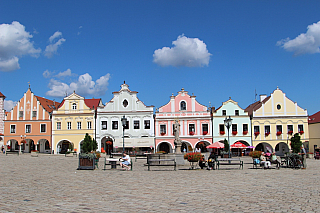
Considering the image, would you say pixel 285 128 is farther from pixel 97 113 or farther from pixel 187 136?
pixel 97 113

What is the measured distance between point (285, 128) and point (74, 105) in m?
33.8

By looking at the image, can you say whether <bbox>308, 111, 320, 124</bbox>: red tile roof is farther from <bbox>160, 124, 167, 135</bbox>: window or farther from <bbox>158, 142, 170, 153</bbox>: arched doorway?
<bbox>160, 124, 167, 135</bbox>: window

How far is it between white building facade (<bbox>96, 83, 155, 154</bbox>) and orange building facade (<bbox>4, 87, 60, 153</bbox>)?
29.7 ft

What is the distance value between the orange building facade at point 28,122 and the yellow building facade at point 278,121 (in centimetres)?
3332

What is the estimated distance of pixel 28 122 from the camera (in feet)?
168

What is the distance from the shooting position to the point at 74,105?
50.9 metres

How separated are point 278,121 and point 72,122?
3280 cm

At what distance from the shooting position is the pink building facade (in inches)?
1938

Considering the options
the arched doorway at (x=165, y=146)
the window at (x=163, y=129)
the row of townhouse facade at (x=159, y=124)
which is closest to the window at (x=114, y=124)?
the row of townhouse facade at (x=159, y=124)

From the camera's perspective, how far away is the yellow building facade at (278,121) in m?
48.8

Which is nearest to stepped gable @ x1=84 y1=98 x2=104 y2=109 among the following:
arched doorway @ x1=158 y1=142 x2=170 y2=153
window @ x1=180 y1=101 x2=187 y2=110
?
arched doorway @ x1=158 y1=142 x2=170 y2=153

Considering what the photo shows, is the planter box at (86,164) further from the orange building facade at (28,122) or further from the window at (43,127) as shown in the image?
the window at (43,127)

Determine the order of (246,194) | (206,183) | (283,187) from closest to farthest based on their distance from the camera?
(246,194) → (283,187) → (206,183)

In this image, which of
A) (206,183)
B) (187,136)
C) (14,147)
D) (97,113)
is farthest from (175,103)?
(206,183)
